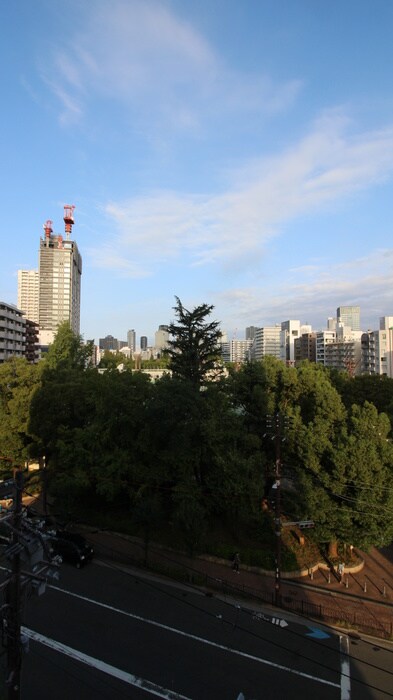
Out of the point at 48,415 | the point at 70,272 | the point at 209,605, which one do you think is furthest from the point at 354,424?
the point at 70,272

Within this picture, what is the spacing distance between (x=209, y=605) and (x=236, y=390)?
418 inches

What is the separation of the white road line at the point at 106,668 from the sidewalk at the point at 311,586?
11.0ft

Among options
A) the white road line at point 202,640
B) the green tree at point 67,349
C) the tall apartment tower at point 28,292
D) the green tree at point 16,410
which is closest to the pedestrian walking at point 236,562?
the white road line at point 202,640

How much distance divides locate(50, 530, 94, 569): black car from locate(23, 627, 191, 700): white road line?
4.95m

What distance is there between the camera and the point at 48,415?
81.6 ft

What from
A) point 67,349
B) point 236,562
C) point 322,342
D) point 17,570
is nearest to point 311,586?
point 236,562

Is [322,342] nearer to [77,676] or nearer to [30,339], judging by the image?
[30,339]

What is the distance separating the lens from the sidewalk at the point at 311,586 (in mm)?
15219

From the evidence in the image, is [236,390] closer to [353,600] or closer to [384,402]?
[353,600]

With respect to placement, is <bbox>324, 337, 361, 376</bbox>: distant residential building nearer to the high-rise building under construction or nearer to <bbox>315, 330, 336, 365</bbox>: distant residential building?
<bbox>315, 330, 336, 365</bbox>: distant residential building

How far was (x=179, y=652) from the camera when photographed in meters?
12.6

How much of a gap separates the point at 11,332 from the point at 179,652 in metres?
64.5

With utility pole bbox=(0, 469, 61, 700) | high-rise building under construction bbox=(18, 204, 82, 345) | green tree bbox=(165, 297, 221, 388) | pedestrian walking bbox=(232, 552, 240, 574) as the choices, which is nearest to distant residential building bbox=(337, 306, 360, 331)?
high-rise building under construction bbox=(18, 204, 82, 345)

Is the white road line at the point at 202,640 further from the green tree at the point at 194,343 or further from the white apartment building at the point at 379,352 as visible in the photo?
the white apartment building at the point at 379,352
